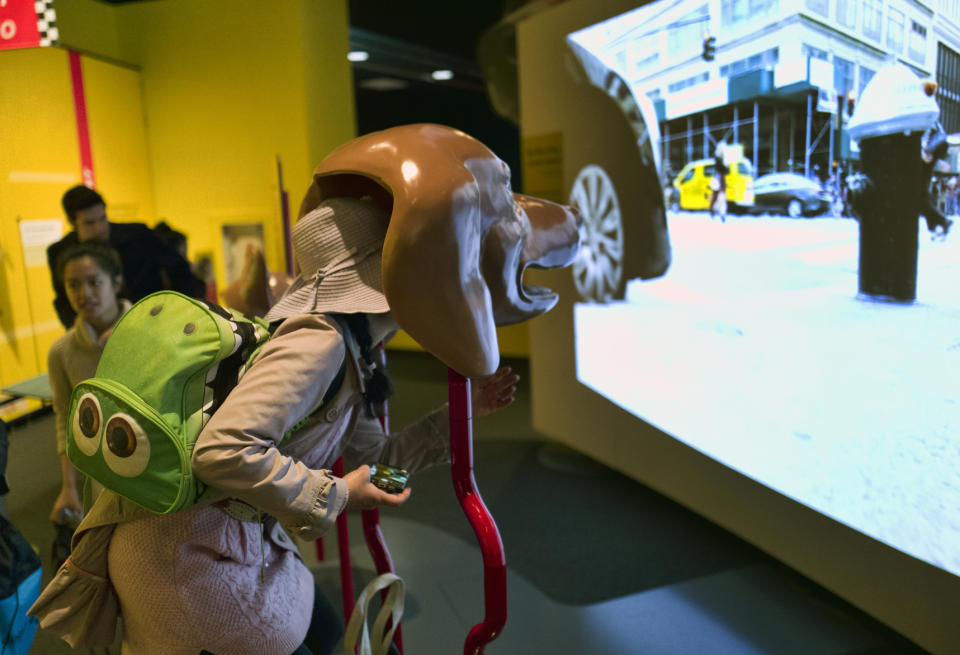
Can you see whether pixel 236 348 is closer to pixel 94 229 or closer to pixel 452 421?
pixel 452 421

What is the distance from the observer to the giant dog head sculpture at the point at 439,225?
980 mm

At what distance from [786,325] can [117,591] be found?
1.96 metres

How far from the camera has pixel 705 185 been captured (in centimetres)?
255

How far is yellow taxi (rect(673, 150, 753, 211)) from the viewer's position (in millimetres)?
2377

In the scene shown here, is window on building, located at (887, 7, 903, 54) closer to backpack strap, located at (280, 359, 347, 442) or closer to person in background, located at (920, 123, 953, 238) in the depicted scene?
person in background, located at (920, 123, 953, 238)

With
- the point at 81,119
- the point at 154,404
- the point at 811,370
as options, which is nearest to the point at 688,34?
the point at 811,370

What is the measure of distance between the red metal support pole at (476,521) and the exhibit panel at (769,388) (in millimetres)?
1263

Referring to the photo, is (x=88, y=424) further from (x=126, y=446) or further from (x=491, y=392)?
(x=491, y=392)

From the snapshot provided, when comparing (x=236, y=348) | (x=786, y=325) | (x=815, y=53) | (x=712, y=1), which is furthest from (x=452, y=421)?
(x=712, y=1)

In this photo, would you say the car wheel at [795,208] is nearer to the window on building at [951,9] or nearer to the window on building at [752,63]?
the window on building at [752,63]

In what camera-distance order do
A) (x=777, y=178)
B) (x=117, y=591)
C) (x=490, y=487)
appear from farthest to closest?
1. (x=490, y=487)
2. (x=777, y=178)
3. (x=117, y=591)

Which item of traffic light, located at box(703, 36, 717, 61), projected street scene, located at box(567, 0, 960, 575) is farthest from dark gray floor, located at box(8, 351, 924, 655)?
traffic light, located at box(703, 36, 717, 61)

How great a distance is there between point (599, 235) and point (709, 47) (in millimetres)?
994

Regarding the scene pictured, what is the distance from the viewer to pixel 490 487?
11.1 ft
